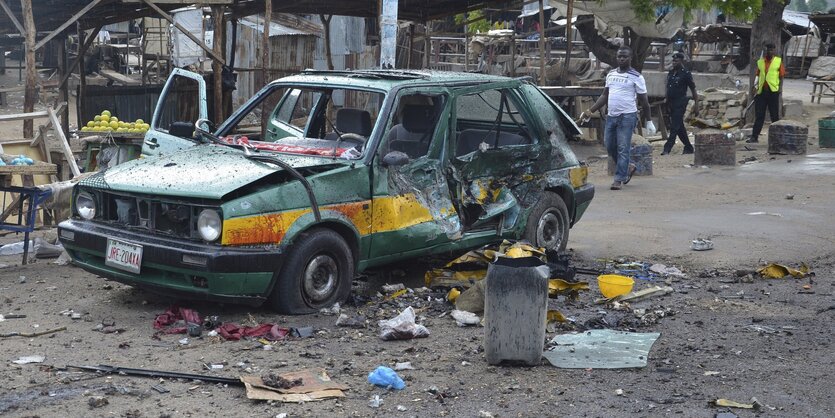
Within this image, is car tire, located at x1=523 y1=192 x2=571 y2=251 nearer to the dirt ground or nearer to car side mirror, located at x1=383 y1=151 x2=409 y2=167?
the dirt ground

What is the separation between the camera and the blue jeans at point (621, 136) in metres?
12.8

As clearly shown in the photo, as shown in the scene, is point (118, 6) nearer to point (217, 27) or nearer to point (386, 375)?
point (217, 27)

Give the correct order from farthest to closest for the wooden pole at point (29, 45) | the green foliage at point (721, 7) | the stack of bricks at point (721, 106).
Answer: the stack of bricks at point (721, 106) → the green foliage at point (721, 7) → the wooden pole at point (29, 45)

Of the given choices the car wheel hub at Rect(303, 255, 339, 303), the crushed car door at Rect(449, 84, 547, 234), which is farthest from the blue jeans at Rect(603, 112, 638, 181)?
the car wheel hub at Rect(303, 255, 339, 303)

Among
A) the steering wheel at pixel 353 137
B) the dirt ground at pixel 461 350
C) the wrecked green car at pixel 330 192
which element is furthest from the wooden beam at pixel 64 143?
the steering wheel at pixel 353 137

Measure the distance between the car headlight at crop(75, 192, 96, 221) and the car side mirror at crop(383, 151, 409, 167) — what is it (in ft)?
6.55

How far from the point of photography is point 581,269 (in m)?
8.38

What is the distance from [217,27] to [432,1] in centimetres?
432

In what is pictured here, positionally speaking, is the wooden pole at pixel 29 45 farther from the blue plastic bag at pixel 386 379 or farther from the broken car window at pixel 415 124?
the blue plastic bag at pixel 386 379

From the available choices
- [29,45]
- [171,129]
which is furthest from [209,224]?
[29,45]

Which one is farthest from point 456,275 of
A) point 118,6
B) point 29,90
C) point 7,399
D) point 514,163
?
point 118,6

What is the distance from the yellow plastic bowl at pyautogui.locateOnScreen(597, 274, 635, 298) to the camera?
721 cm

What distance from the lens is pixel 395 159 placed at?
6.90 metres

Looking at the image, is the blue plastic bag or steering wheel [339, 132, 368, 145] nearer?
the blue plastic bag
